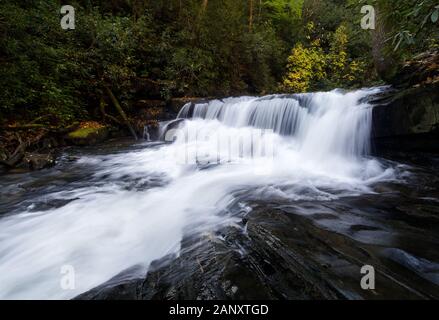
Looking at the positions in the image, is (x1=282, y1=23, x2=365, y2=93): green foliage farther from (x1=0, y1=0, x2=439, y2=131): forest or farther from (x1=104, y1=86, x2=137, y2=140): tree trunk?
(x1=104, y1=86, x2=137, y2=140): tree trunk

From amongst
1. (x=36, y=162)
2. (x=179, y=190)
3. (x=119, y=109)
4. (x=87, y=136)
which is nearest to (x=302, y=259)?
(x=179, y=190)

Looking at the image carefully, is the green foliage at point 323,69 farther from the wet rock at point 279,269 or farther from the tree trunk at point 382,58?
the wet rock at point 279,269

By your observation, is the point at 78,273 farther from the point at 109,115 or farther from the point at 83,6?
the point at 83,6

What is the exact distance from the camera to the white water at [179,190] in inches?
122

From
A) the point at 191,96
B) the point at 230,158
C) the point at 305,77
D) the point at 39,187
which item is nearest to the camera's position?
the point at 39,187

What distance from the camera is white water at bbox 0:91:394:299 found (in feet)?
10.1

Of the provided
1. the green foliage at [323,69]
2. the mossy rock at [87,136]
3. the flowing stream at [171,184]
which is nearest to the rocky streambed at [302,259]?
the flowing stream at [171,184]

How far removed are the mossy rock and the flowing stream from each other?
61 centimetres

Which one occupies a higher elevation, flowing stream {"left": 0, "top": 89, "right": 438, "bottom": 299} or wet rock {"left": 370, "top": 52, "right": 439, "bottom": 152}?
wet rock {"left": 370, "top": 52, "right": 439, "bottom": 152}

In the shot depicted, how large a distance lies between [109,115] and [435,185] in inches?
365

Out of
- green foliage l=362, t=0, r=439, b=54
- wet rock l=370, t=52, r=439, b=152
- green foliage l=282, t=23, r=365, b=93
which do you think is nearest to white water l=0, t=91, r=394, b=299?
wet rock l=370, t=52, r=439, b=152

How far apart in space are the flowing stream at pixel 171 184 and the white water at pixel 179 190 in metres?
0.02
